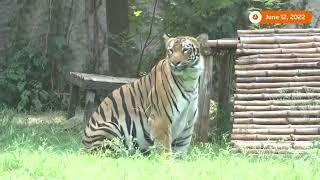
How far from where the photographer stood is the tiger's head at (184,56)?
7.25 metres

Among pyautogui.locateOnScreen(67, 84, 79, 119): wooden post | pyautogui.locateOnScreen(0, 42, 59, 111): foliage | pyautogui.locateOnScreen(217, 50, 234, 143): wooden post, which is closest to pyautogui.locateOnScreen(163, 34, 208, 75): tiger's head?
pyautogui.locateOnScreen(217, 50, 234, 143): wooden post

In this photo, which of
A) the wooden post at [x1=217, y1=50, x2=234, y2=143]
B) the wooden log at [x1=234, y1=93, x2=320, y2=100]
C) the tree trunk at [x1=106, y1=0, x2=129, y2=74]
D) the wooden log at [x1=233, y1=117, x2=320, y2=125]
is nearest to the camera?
the wooden log at [x1=233, y1=117, x2=320, y2=125]

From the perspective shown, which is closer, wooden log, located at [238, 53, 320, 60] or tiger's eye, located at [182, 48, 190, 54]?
tiger's eye, located at [182, 48, 190, 54]

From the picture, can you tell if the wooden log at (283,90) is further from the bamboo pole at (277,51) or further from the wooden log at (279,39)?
the wooden log at (279,39)

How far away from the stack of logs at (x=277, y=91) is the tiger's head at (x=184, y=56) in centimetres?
114

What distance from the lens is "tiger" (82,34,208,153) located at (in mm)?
7320

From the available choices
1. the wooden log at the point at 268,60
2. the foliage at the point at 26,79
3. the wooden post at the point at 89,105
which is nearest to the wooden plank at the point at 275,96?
the wooden log at the point at 268,60

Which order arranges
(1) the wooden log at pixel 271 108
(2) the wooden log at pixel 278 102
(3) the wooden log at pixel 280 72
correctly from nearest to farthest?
(1) the wooden log at pixel 271 108 → (2) the wooden log at pixel 278 102 → (3) the wooden log at pixel 280 72

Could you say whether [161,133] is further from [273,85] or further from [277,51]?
[277,51]

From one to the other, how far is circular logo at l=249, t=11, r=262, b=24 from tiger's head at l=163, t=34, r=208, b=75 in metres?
4.59

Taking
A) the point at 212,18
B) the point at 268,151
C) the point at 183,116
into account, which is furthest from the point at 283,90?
the point at 212,18

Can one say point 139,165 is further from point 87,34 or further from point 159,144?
point 87,34

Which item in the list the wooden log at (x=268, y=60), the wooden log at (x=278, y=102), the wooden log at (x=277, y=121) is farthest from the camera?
the wooden log at (x=268, y=60)

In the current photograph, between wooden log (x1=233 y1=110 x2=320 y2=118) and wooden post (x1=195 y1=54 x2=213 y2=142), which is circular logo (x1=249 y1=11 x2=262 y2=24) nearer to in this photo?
wooden post (x1=195 y1=54 x2=213 y2=142)
